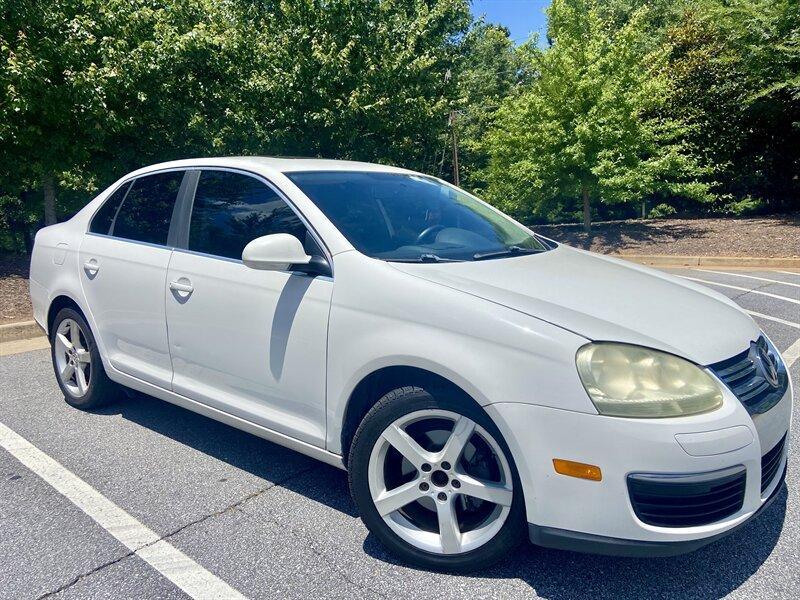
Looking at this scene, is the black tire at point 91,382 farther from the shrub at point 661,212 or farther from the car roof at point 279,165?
the shrub at point 661,212

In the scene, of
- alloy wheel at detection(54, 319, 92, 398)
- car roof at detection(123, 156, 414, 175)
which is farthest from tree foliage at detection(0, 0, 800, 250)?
car roof at detection(123, 156, 414, 175)

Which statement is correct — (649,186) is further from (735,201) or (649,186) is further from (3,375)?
(3,375)

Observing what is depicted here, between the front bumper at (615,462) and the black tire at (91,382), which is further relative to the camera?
the black tire at (91,382)

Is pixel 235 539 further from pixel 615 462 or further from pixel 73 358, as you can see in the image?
pixel 73 358

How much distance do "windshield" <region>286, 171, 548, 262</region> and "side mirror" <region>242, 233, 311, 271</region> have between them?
25cm

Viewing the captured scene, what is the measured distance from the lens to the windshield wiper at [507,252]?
294 centimetres

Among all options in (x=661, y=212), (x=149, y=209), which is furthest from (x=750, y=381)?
(x=661, y=212)

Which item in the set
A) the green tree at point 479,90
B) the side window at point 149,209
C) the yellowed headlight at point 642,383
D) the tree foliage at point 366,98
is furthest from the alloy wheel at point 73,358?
the green tree at point 479,90

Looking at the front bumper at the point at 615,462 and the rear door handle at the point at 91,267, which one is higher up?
the rear door handle at the point at 91,267

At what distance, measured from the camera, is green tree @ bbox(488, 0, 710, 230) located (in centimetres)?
1392

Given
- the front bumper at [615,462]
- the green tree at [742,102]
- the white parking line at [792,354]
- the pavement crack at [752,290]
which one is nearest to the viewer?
the front bumper at [615,462]

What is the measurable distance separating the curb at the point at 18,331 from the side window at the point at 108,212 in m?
3.13

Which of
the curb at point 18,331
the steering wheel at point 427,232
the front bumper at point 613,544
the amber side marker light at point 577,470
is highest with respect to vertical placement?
the steering wheel at point 427,232

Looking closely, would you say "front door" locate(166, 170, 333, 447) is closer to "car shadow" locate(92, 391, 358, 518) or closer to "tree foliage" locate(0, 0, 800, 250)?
"car shadow" locate(92, 391, 358, 518)
